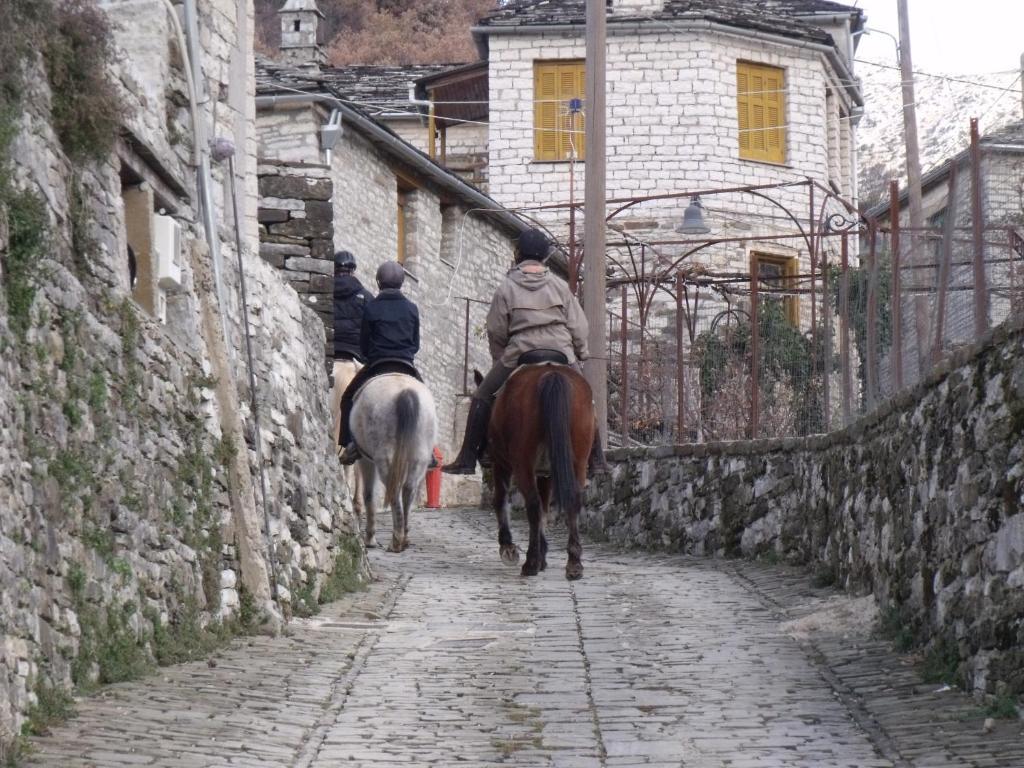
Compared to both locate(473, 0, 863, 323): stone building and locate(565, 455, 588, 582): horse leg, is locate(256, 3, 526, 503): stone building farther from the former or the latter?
locate(565, 455, 588, 582): horse leg

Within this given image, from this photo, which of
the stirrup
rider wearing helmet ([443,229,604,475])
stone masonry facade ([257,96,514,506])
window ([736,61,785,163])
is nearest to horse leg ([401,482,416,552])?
the stirrup

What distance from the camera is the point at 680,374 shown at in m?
16.9

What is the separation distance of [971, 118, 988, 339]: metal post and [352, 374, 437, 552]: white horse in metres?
6.65

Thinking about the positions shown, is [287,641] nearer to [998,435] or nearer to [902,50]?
[998,435]

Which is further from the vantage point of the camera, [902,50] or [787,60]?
[787,60]

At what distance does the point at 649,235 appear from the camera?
119 feet

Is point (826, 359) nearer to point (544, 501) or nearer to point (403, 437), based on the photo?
point (544, 501)

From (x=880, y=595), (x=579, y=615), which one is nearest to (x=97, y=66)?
(x=579, y=615)

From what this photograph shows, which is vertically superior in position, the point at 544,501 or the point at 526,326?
the point at 526,326

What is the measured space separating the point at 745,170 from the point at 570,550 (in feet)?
80.9

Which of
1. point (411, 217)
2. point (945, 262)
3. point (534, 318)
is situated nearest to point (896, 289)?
point (945, 262)

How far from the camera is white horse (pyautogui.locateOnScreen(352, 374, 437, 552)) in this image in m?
15.2

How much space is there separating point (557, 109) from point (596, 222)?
17.7 meters

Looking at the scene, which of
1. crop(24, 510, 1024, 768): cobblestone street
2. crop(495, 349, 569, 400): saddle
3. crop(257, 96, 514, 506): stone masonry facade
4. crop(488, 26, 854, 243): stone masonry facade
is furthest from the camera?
crop(488, 26, 854, 243): stone masonry facade
